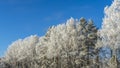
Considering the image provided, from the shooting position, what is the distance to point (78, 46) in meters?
90.9

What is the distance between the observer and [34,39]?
421 feet

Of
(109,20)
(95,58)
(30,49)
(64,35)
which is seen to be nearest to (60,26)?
(64,35)

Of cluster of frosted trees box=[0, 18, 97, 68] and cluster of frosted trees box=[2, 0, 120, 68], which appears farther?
cluster of frosted trees box=[0, 18, 97, 68]

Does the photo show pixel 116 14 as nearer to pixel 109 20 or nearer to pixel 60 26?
pixel 109 20

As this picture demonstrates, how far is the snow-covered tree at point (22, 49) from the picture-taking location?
126500mm

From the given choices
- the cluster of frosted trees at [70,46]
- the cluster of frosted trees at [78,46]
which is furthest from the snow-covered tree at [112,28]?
the cluster of frosted trees at [70,46]

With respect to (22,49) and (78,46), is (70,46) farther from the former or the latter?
(22,49)

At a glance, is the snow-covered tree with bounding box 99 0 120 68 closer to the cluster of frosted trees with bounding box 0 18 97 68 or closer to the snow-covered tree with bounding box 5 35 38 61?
the cluster of frosted trees with bounding box 0 18 97 68

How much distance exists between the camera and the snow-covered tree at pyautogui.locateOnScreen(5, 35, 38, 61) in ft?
415

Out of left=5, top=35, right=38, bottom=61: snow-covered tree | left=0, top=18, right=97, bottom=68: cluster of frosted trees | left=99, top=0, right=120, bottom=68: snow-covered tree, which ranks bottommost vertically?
left=99, top=0, right=120, bottom=68: snow-covered tree

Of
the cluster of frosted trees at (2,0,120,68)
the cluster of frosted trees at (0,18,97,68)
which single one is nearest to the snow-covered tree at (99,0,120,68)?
the cluster of frosted trees at (2,0,120,68)

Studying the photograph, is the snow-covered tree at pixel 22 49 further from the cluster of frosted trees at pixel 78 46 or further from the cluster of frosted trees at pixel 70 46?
the cluster of frosted trees at pixel 70 46

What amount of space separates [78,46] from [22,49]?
42.5 m

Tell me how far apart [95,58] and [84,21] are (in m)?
9.82
